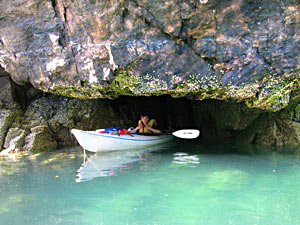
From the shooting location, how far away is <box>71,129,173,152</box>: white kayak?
7.66 metres

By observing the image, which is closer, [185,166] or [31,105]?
[185,166]

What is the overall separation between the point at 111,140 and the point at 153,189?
3602mm

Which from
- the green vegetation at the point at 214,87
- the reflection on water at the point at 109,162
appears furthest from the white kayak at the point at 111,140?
the green vegetation at the point at 214,87

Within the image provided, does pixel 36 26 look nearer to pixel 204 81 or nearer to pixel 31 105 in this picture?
pixel 31 105

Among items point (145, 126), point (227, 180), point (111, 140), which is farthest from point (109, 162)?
point (227, 180)

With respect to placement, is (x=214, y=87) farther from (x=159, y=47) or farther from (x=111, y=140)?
(x=111, y=140)

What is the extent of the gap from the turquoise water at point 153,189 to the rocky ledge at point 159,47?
6.12ft

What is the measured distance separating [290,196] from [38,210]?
3950 millimetres

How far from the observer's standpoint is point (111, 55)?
6.39 meters

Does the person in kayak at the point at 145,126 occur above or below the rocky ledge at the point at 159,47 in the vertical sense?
below

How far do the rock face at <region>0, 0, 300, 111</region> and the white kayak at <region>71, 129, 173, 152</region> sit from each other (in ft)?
4.84

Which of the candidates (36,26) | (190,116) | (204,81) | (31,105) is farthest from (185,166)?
(190,116)

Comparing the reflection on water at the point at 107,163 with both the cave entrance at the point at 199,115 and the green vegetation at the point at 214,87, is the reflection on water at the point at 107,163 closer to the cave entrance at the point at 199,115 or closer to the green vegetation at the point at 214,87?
the green vegetation at the point at 214,87

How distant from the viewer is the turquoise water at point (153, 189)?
12.3 ft
